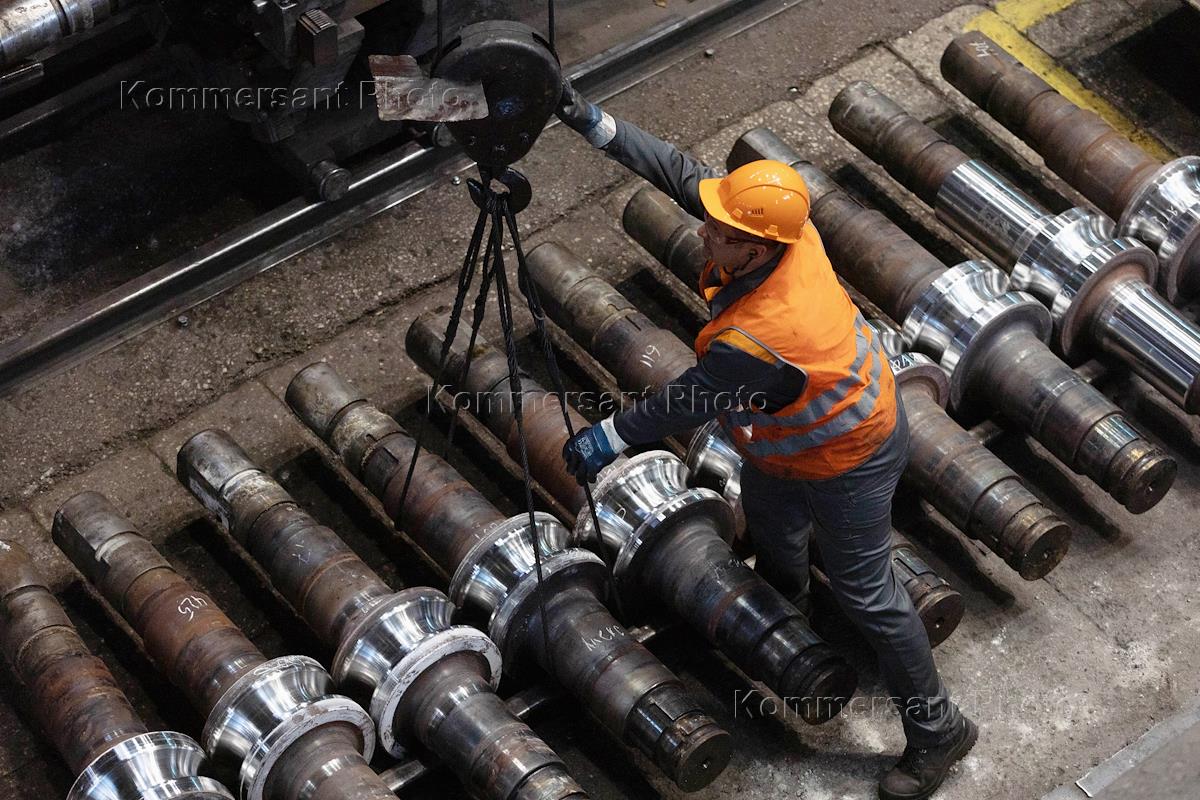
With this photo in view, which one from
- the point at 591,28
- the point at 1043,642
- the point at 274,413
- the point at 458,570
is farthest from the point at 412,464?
the point at 591,28

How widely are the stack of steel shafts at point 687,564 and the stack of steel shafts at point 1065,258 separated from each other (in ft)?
5.69

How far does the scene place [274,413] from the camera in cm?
699

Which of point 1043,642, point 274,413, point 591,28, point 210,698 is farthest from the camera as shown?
point 591,28

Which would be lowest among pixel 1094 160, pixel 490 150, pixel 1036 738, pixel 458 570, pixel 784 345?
pixel 1036 738

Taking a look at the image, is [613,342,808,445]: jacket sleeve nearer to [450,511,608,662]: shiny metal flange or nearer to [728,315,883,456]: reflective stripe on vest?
[728,315,883,456]: reflective stripe on vest

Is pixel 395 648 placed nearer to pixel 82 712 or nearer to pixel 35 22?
pixel 82 712

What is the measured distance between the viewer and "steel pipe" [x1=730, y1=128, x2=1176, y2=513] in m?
6.53

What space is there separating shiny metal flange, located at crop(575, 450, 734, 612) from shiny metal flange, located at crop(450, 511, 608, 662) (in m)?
0.13

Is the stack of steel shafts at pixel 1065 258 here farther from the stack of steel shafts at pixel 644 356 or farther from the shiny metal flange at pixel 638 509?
the shiny metal flange at pixel 638 509

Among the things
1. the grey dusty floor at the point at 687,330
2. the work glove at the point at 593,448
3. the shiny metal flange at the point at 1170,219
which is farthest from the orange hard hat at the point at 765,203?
the shiny metal flange at the point at 1170,219

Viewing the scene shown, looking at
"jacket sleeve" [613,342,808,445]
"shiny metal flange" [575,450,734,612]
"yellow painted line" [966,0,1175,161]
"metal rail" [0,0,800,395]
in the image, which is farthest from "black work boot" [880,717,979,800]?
"yellow painted line" [966,0,1175,161]

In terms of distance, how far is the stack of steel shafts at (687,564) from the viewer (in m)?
5.91

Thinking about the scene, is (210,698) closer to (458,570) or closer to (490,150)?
(458,570)

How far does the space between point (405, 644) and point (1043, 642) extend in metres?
2.31
